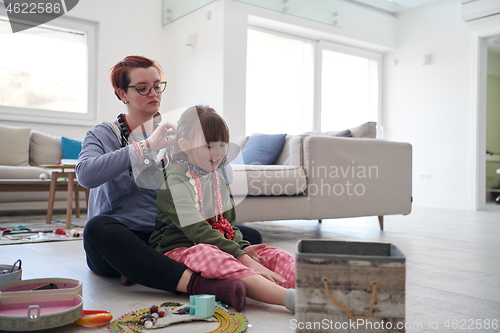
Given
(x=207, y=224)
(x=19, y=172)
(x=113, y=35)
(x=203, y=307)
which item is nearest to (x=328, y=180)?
(x=207, y=224)

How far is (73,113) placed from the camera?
5.04 m

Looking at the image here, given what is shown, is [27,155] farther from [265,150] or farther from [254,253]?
[254,253]

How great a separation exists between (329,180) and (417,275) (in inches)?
44.1

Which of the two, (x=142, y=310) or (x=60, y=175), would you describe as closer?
(x=142, y=310)

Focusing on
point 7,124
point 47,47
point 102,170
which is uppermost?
point 47,47

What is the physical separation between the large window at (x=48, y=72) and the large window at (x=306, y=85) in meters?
1.91

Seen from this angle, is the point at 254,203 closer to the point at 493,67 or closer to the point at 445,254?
the point at 445,254

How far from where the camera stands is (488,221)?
393 centimetres

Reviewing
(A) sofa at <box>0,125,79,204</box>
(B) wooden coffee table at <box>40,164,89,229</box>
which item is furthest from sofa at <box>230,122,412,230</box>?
(A) sofa at <box>0,125,79,204</box>

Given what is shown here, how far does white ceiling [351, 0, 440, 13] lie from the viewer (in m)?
6.00

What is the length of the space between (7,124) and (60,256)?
330 cm

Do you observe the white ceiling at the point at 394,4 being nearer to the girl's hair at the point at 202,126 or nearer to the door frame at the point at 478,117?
the door frame at the point at 478,117

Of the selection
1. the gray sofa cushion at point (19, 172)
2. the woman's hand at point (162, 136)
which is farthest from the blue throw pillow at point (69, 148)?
the woman's hand at point (162, 136)

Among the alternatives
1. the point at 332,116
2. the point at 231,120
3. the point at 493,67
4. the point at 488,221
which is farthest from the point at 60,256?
the point at 493,67
